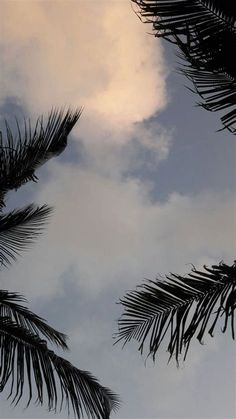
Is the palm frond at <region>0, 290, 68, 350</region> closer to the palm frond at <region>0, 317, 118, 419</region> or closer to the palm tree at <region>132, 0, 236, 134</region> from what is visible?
the palm frond at <region>0, 317, 118, 419</region>

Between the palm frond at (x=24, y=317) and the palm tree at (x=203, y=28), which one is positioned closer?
the palm tree at (x=203, y=28)

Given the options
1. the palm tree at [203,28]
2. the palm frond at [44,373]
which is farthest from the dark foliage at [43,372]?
the palm tree at [203,28]

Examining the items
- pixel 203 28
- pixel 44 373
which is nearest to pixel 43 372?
pixel 44 373

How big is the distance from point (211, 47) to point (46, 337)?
175 inches

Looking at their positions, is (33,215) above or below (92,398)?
above

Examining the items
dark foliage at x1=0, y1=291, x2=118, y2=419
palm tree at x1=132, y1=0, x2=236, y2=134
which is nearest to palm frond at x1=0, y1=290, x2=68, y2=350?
dark foliage at x1=0, y1=291, x2=118, y2=419

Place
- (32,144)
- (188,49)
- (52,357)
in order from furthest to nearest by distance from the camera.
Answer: (32,144) < (52,357) < (188,49)

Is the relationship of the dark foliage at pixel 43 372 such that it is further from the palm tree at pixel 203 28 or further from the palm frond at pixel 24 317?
the palm tree at pixel 203 28

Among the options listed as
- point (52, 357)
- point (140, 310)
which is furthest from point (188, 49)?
point (52, 357)

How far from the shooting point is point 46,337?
6891 millimetres

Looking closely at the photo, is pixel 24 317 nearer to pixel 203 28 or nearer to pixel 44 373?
pixel 44 373

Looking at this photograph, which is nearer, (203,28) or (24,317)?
(203,28)

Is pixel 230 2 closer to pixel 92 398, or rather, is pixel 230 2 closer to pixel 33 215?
pixel 92 398

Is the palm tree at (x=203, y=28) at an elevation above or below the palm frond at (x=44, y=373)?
above
